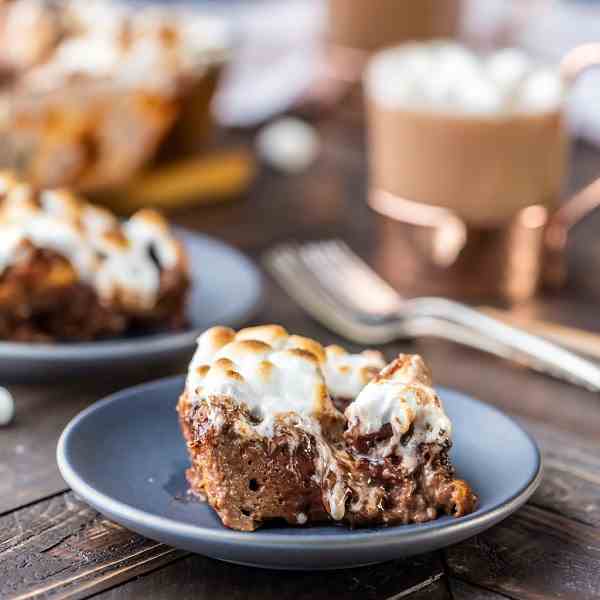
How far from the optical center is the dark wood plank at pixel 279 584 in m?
0.99

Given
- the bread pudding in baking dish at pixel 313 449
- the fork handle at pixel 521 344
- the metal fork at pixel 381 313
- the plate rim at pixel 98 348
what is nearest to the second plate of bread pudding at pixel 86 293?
the plate rim at pixel 98 348

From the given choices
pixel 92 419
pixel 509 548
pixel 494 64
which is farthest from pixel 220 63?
pixel 509 548

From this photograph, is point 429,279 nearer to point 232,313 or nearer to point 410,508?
point 232,313

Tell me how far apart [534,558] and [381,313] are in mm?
681

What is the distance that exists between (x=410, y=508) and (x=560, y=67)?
A: 1.08 metres

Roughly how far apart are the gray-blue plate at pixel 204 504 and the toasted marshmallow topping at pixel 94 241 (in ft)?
0.92

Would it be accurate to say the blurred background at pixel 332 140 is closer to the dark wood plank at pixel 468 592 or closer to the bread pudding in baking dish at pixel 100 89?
the bread pudding in baking dish at pixel 100 89

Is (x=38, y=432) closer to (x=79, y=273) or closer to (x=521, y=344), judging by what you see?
(x=79, y=273)

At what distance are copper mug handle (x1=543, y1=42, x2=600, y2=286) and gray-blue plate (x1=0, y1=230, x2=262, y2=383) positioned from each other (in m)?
0.51

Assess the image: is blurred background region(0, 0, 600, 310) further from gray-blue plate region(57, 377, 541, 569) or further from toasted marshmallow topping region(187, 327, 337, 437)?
toasted marshmallow topping region(187, 327, 337, 437)

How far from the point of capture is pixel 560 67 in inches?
74.4

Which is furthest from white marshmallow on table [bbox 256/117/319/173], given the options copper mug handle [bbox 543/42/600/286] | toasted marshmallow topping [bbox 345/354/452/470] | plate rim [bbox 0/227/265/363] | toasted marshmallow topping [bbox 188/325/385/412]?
toasted marshmallow topping [bbox 345/354/452/470]

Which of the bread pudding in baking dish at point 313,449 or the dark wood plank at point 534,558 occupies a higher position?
the bread pudding in baking dish at point 313,449

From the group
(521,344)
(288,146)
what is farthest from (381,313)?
(288,146)
